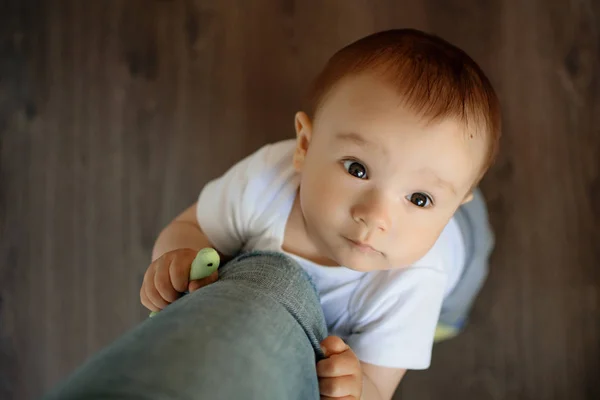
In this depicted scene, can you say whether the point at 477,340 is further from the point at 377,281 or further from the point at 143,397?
the point at 143,397

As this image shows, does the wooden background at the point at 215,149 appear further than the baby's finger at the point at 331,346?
Yes

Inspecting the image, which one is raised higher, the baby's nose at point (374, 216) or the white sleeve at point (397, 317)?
the baby's nose at point (374, 216)

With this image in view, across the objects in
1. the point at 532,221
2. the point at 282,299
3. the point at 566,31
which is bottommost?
the point at 532,221

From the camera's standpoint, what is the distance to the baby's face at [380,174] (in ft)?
1.74

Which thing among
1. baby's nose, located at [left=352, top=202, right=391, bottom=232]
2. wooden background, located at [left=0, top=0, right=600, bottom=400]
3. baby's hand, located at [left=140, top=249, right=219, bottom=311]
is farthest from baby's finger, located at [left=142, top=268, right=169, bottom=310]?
wooden background, located at [left=0, top=0, right=600, bottom=400]

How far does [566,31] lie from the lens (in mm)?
948

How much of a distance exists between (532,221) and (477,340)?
218 mm

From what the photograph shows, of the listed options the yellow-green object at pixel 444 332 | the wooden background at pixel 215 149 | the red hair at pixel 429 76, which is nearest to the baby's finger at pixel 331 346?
the red hair at pixel 429 76

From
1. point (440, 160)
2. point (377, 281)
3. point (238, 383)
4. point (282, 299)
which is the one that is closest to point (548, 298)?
point (377, 281)

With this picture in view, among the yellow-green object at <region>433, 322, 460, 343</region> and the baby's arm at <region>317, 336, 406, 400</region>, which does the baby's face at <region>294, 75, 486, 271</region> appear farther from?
the yellow-green object at <region>433, 322, 460, 343</region>

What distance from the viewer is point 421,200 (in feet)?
1.85

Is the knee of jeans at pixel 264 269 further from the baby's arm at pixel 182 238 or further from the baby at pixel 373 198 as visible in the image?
the baby's arm at pixel 182 238

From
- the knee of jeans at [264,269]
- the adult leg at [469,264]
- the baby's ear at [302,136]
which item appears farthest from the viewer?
the adult leg at [469,264]

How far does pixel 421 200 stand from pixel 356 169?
73 mm
